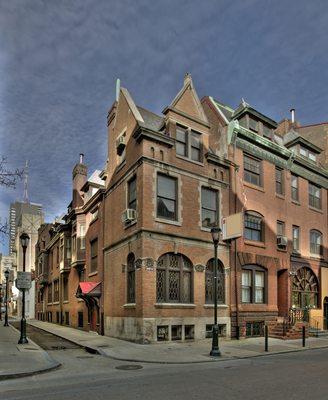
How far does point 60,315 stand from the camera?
39.2 metres

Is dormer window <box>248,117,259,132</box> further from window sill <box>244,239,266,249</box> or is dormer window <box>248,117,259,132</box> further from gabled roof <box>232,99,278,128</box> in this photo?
window sill <box>244,239,266,249</box>

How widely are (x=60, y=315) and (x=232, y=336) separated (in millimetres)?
21089

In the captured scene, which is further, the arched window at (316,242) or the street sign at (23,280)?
the arched window at (316,242)

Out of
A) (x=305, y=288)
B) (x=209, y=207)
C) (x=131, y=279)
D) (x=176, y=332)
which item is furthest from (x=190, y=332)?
(x=305, y=288)

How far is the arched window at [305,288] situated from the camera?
2836 cm

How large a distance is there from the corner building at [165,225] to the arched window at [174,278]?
0.05 m

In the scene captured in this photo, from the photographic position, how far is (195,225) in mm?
22547

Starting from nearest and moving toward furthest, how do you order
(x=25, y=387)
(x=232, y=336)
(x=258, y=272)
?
(x=25, y=387) < (x=232, y=336) < (x=258, y=272)

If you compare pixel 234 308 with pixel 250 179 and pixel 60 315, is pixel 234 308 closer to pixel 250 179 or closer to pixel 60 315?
pixel 250 179

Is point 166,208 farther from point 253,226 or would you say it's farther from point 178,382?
point 178,382

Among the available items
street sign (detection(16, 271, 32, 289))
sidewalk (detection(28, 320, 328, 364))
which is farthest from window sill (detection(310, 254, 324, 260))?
street sign (detection(16, 271, 32, 289))

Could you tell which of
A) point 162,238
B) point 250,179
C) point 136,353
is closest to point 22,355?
point 136,353

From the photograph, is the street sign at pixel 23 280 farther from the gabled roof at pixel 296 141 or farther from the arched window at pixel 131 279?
the gabled roof at pixel 296 141

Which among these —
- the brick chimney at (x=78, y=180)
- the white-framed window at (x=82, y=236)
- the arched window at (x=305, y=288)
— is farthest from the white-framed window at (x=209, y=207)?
the brick chimney at (x=78, y=180)
